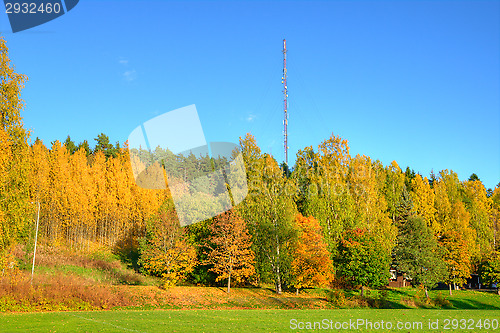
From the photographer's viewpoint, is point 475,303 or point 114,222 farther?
point 114,222

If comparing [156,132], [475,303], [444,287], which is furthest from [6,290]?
[444,287]

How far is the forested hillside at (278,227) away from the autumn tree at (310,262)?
0.09 meters

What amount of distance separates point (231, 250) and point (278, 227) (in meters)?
5.25

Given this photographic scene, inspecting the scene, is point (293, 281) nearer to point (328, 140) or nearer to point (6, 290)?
point (328, 140)

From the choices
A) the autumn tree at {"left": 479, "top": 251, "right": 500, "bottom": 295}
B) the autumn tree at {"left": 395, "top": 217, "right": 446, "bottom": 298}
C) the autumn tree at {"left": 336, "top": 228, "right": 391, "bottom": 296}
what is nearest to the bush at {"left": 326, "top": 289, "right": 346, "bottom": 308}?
the autumn tree at {"left": 336, "top": 228, "right": 391, "bottom": 296}

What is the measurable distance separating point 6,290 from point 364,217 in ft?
114

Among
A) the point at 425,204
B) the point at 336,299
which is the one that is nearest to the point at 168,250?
the point at 336,299

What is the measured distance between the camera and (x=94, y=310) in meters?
22.9

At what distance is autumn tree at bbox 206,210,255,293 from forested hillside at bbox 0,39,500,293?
0.12 metres

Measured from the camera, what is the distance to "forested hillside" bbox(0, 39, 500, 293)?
111 ft

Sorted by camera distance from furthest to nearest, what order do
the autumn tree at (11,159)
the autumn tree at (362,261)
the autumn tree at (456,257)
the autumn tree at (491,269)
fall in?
the autumn tree at (491,269), the autumn tree at (456,257), the autumn tree at (362,261), the autumn tree at (11,159)

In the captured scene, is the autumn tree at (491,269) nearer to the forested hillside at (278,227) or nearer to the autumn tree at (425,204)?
the forested hillside at (278,227)

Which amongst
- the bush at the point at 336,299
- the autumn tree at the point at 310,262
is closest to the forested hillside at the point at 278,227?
the autumn tree at the point at 310,262

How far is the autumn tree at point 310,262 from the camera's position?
33.4m
